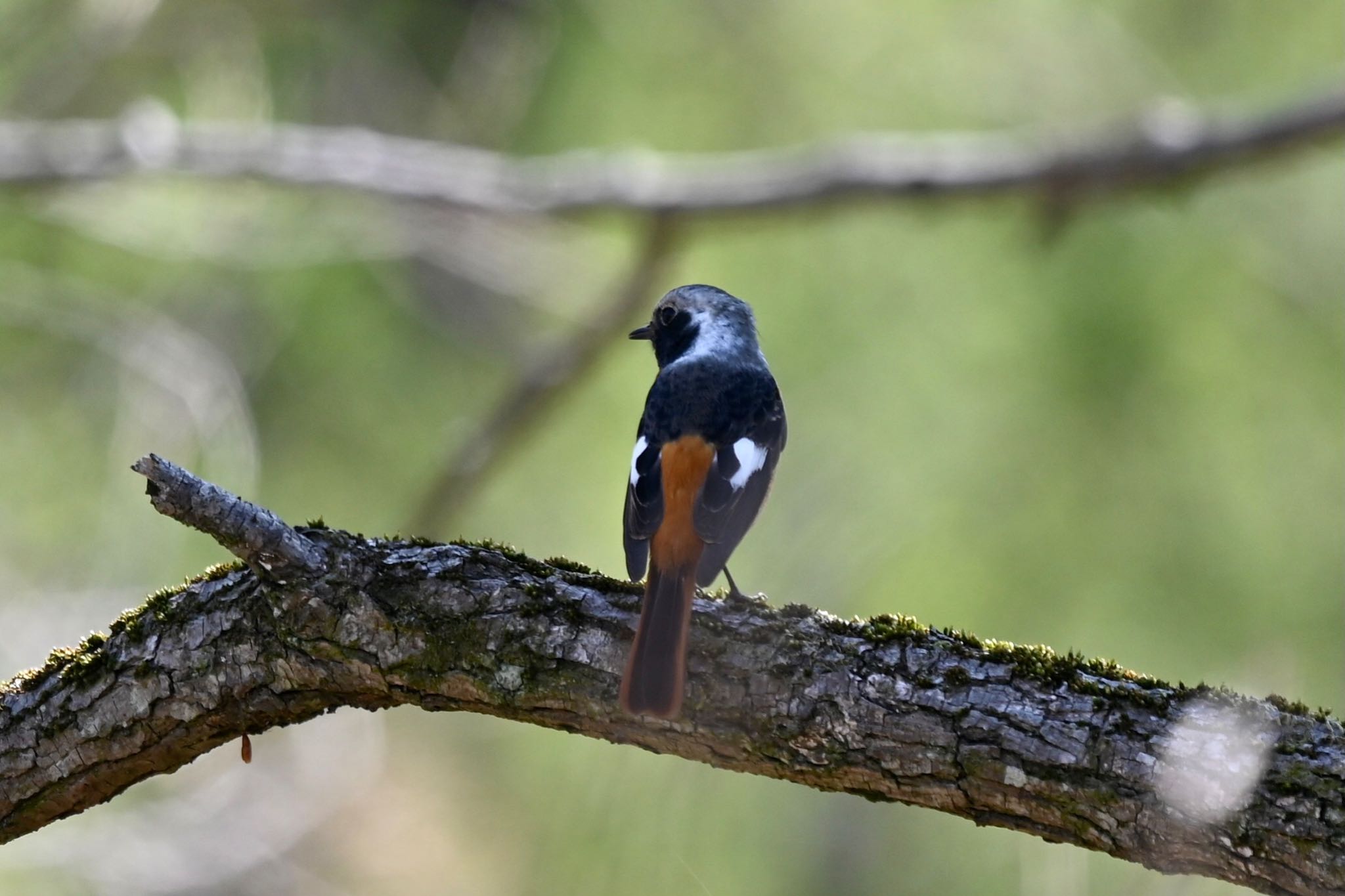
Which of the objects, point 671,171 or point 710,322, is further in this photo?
point 671,171

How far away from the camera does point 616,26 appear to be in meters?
7.54

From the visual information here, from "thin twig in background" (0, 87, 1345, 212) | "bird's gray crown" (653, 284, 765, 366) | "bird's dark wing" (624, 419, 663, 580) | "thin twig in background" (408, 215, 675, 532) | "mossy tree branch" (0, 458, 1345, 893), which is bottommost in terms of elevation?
"mossy tree branch" (0, 458, 1345, 893)

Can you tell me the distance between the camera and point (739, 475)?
338cm

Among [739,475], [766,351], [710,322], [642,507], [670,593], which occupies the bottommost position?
[670,593]

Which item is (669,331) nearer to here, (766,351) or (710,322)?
(710,322)

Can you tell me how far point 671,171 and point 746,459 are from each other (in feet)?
9.71

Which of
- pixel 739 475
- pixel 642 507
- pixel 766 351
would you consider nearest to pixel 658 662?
pixel 642 507

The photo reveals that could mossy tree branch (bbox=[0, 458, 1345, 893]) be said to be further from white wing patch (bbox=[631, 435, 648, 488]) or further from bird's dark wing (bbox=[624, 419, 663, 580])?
white wing patch (bbox=[631, 435, 648, 488])

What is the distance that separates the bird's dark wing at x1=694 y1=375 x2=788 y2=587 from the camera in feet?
10.3

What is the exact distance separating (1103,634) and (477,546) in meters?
3.58

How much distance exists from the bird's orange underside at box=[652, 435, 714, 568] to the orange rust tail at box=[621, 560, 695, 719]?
32 cm

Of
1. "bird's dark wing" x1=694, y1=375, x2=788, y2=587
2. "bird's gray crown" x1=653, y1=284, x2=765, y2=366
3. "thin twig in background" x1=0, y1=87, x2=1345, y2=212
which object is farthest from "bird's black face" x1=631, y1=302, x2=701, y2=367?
"thin twig in background" x1=0, y1=87, x2=1345, y2=212

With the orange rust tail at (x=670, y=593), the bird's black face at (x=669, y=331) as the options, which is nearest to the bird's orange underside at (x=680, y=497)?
the orange rust tail at (x=670, y=593)

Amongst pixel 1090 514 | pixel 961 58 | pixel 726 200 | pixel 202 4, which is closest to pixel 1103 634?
pixel 1090 514
